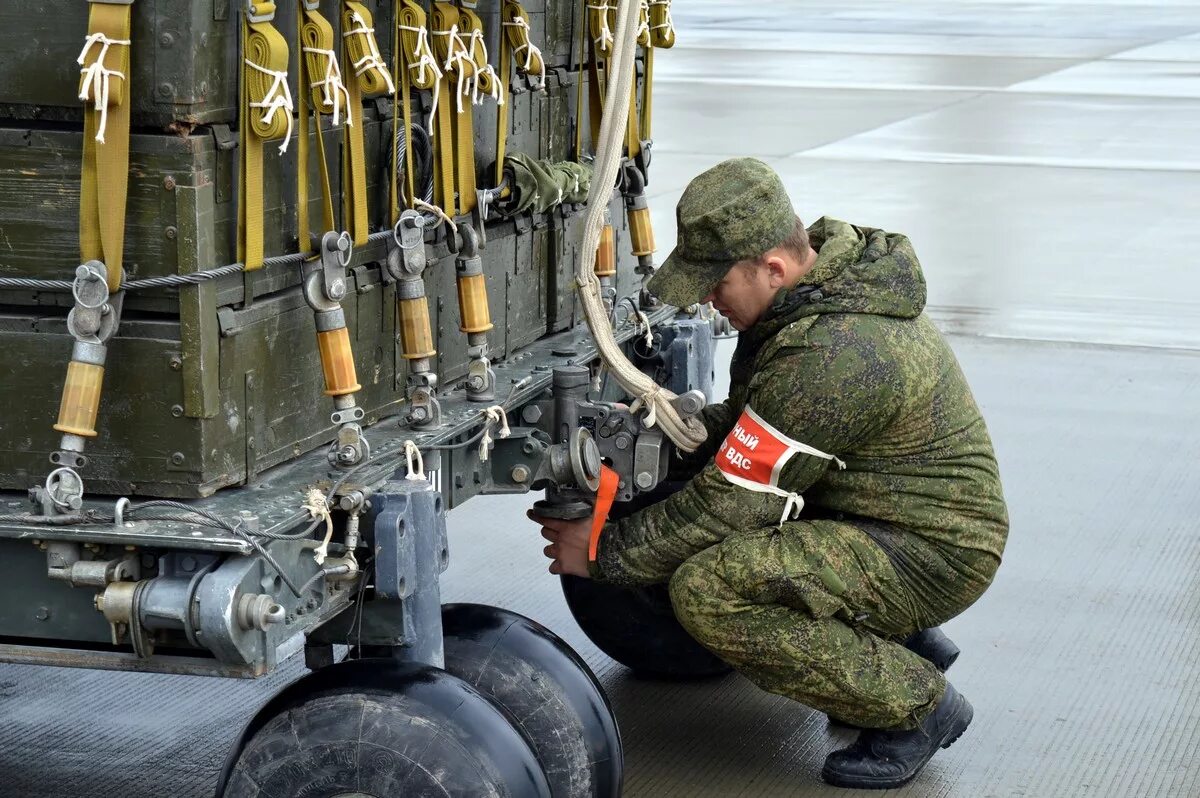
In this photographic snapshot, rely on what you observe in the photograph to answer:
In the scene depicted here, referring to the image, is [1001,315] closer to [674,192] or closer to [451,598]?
[674,192]

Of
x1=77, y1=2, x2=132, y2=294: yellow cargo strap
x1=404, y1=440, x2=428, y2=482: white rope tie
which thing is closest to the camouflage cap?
x1=404, y1=440, x2=428, y2=482: white rope tie

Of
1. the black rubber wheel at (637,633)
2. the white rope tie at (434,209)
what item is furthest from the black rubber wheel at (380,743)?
the black rubber wheel at (637,633)

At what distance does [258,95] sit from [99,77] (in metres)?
0.28

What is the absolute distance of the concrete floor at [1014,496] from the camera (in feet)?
14.2

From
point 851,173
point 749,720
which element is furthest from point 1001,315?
point 749,720

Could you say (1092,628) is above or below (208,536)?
below

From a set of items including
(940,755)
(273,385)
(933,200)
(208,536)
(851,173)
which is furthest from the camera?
(851,173)

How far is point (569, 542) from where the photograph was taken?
13.1 ft

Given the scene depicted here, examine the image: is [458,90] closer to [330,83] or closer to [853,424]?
[330,83]

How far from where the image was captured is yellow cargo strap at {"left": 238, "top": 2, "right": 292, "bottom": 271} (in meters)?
3.07

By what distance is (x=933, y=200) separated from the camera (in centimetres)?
1248

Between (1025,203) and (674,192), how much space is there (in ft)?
7.79

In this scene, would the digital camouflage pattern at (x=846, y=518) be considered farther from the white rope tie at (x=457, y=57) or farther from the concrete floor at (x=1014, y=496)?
the white rope tie at (x=457, y=57)

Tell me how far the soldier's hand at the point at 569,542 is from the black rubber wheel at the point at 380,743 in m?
0.79
